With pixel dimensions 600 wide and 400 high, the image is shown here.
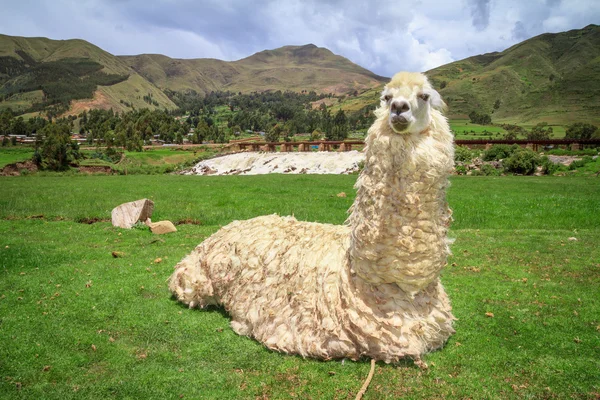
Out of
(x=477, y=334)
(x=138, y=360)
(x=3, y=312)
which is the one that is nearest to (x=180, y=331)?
(x=138, y=360)

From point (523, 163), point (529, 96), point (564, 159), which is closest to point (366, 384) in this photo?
→ point (523, 163)

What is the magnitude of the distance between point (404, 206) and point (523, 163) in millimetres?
36970

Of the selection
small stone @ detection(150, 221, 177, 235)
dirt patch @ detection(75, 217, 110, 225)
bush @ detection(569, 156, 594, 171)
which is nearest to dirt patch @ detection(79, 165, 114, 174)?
dirt patch @ detection(75, 217, 110, 225)

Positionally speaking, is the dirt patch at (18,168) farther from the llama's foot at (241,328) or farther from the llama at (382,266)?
the llama at (382,266)

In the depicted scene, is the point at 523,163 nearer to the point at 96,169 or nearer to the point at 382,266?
the point at 382,266

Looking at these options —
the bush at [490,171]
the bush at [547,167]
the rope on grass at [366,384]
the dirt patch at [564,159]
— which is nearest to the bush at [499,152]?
the dirt patch at [564,159]

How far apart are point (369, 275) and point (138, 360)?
3184 millimetres

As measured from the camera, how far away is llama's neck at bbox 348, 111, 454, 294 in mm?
4262

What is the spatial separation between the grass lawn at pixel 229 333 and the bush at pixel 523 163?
Result: 1042 inches

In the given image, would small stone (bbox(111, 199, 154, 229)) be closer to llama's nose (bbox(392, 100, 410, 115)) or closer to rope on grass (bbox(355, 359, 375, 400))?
rope on grass (bbox(355, 359, 375, 400))

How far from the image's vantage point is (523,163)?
1406 inches

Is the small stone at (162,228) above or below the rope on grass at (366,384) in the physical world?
below

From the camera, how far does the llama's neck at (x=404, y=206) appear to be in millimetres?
4262

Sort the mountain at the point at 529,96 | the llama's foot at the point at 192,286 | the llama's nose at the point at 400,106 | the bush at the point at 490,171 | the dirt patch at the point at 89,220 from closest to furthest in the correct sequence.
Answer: the llama's nose at the point at 400,106
the llama's foot at the point at 192,286
the dirt patch at the point at 89,220
the bush at the point at 490,171
the mountain at the point at 529,96
